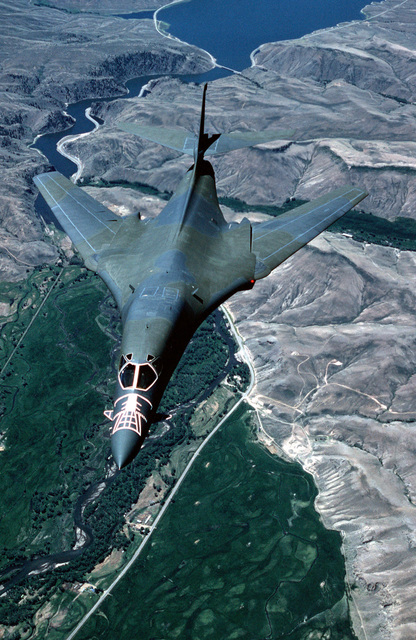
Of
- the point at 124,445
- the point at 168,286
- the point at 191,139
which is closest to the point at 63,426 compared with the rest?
the point at 191,139

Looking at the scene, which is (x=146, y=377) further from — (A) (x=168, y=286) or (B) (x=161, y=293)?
(A) (x=168, y=286)

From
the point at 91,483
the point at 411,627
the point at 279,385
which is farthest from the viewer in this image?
the point at 279,385

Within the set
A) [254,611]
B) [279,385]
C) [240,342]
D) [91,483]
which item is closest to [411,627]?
[254,611]

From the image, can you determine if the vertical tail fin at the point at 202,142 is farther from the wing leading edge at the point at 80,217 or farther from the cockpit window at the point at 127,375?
the cockpit window at the point at 127,375

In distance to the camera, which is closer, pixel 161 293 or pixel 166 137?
pixel 161 293

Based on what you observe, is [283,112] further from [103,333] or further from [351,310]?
[103,333]

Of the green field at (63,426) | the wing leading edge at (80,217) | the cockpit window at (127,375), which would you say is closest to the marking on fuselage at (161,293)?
the cockpit window at (127,375)
